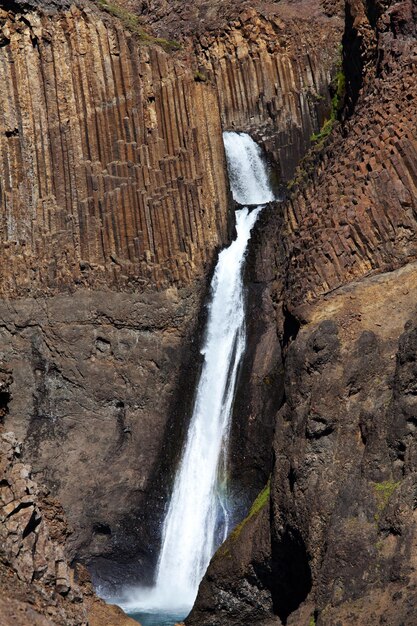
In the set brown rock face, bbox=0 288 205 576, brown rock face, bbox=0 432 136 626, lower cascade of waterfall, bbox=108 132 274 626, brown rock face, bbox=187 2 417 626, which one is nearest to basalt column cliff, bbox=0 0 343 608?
brown rock face, bbox=0 288 205 576

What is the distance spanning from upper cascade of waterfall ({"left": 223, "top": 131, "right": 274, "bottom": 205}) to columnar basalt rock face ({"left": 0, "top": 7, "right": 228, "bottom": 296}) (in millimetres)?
2091

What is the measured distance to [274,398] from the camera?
2664cm

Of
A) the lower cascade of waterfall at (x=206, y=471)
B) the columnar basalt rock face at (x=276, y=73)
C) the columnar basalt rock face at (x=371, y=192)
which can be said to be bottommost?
A: the lower cascade of waterfall at (x=206, y=471)

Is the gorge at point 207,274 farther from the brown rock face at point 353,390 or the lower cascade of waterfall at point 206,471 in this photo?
the lower cascade of waterfall at point 206,471

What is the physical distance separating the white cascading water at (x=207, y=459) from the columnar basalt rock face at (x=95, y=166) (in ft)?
4.91

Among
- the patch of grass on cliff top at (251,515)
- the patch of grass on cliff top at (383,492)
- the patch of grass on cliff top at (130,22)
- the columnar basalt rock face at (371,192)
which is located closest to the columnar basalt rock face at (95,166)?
the patch of grass on cliff top at (130,22)

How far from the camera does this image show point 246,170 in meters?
35.0

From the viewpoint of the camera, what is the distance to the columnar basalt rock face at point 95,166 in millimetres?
31484

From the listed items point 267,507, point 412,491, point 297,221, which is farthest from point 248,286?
point 412,491

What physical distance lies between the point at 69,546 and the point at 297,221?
10.5 meters

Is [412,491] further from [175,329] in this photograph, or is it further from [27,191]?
[27,191]

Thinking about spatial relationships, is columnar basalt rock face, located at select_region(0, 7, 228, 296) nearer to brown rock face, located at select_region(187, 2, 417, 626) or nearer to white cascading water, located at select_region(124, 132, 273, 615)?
white cascading water, located at select_region(124, 132, 273, 615)

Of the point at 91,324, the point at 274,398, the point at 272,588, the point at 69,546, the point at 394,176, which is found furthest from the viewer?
the point at 91,324

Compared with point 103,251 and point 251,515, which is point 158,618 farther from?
point 103,251
